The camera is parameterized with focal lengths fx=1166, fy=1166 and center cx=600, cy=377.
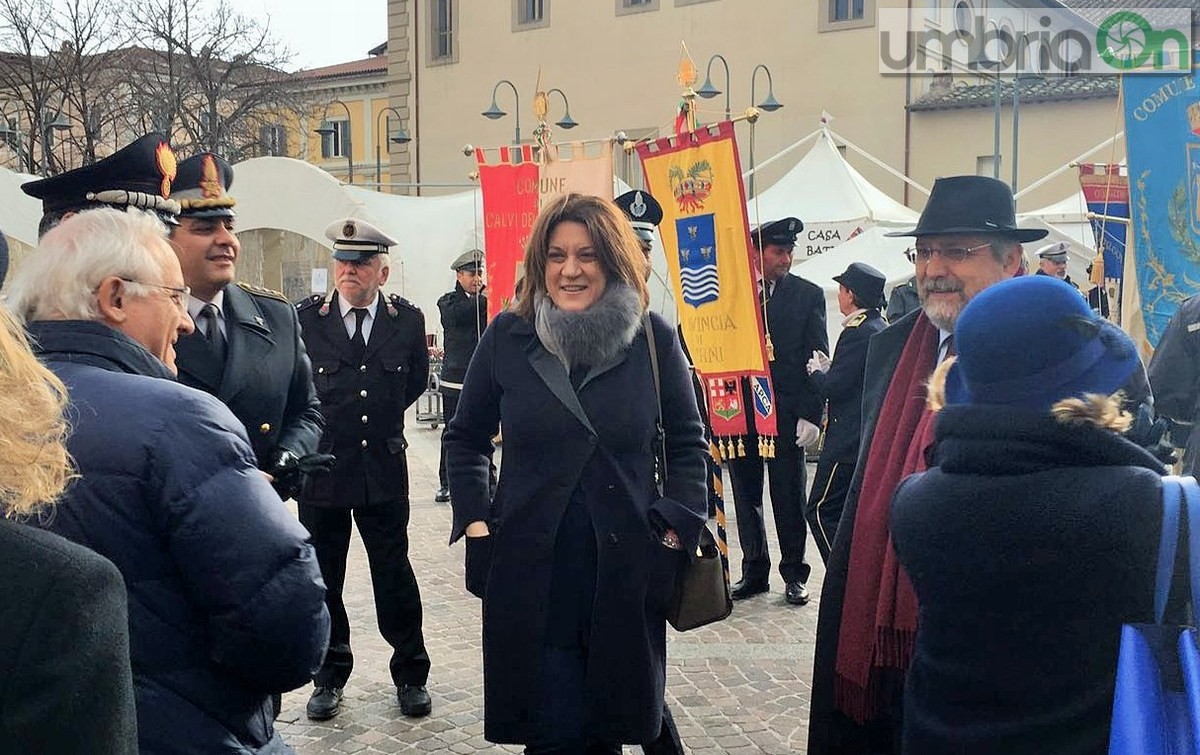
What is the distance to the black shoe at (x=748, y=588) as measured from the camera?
6.68 metres

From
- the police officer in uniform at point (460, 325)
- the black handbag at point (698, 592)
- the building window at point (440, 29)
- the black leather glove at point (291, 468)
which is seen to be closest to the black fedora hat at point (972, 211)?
the black handbag at point (698, 592)

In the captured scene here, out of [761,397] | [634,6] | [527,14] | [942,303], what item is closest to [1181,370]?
[761,397]

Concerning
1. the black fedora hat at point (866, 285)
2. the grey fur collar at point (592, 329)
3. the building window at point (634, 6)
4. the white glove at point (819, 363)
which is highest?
the building window at point (634, 6)

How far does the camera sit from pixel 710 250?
233 inches

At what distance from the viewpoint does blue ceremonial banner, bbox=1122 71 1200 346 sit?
5938 millimetres

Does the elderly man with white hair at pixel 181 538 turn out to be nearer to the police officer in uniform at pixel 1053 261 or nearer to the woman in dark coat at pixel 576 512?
the woman in dark coat at pixel 576 512

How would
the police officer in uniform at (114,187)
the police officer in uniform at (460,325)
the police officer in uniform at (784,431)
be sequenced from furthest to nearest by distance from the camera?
the police officer in uniform at (460,325) < the police officer in uniform at (784,431) < the police officer in uniform at (114,187)

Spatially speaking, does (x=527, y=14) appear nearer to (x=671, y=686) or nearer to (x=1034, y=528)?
(x=671, y=686)

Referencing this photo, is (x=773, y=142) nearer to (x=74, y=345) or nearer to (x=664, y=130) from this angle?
(x=664, y=130)

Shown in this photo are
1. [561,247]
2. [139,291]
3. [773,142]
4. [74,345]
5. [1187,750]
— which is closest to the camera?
[1187,750]

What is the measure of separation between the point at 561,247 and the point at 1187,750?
2239 millimetres

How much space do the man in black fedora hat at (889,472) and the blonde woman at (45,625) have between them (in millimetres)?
2083

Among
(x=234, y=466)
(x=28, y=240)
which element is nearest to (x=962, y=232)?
(x=234, y=466)

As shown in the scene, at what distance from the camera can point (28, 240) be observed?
14906mm
